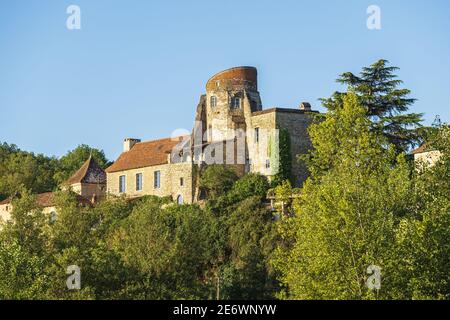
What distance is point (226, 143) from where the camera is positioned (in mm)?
67750

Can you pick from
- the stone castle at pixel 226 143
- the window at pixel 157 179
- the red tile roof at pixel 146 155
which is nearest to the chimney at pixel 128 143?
the red tile roof at pixel 146 155

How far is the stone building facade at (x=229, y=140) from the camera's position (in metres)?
65.3

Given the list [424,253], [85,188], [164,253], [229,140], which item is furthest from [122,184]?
[424,253]

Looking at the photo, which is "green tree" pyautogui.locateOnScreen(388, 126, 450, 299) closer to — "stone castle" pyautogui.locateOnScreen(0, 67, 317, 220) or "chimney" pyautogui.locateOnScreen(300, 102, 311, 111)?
"stone castle" pyautogui.locateOnScreen(0, 67, 317, 220)

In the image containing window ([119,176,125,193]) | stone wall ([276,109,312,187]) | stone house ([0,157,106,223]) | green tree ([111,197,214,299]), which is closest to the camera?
green tree ([111,197,214,299])

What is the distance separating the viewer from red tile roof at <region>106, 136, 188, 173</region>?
2808 inches

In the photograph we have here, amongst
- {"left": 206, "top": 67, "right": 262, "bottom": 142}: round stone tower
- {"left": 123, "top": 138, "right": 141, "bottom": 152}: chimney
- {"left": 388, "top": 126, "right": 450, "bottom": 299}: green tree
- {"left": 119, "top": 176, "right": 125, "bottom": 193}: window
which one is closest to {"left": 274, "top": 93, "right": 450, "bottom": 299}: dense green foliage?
{"left": 388, "top": 126, "right": 450, "bottom": 299}: green tree

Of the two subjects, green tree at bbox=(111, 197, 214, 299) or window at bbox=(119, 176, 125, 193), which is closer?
green tree at bbox=(111, 197, 214, 299)

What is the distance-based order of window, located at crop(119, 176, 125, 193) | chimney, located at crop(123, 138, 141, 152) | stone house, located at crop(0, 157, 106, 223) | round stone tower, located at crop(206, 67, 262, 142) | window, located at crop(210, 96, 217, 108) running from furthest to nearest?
chimney, located at crop(123, 138, 141, 152) < stone house, located at crop(0, 157, 106, 223) < window, located at crop(119, 176, 125, 193) < window, located at crop(210, 96, 217, 108) < round stone tower, located at crop(206, 67, 262, 142)

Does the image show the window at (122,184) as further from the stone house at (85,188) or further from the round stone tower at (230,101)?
the round stone tower at (230,101)

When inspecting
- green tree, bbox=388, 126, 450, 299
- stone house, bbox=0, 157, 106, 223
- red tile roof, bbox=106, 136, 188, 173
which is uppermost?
red tile roof, bbox=106, 136, 188, 173

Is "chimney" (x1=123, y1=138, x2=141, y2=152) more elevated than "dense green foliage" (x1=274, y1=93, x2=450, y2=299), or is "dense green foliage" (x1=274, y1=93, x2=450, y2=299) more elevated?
"chimney" (x1=123, y1=138, x2=141, y2=152)
